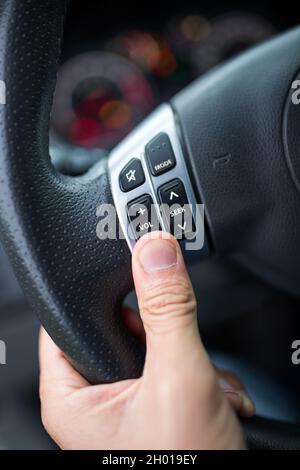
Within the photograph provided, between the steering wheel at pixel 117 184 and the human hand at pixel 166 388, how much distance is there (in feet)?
0.13

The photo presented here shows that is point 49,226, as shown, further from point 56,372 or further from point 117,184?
point 56,372

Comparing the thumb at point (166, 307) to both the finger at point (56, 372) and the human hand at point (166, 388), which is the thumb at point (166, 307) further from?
the finger at point (56, 372)

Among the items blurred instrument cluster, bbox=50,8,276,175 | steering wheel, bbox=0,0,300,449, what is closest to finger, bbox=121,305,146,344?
steering wheel, bbox=0,0,300,449

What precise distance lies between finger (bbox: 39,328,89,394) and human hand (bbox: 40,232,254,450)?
5 cm

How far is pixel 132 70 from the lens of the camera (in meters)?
1.73

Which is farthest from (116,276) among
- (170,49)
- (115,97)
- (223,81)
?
(170,49)

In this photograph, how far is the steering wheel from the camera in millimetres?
641

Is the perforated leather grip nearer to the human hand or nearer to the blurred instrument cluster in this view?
the human hand

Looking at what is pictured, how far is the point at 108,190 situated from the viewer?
2.29 feet

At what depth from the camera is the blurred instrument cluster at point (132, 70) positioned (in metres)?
1.63

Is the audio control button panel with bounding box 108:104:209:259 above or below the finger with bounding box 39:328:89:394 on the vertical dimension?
above

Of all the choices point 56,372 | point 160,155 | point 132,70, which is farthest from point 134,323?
point 132,70

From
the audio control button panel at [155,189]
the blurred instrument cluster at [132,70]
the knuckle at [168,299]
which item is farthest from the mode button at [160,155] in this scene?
the blurred instrument cluster at [132,70]
